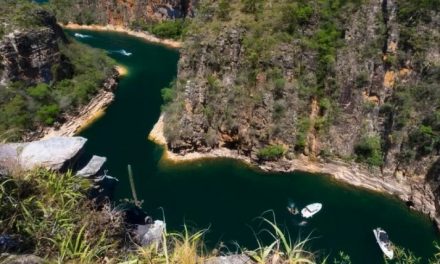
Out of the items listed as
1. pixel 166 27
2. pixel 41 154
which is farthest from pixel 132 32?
pixel 41 154

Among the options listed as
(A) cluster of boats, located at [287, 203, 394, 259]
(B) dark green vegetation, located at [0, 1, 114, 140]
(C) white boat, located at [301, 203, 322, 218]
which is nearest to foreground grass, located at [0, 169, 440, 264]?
(A) cluster of boats, located at [287, 203, 394, 259]

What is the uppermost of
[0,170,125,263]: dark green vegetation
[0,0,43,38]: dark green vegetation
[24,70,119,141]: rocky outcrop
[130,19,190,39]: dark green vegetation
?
[0,170,125,263]: dark green vegetation

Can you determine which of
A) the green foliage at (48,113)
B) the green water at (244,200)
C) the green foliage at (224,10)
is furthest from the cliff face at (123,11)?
the green water at (244,200)

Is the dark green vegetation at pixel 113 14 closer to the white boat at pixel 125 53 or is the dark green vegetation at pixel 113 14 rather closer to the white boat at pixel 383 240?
the white boat at pixel 125 53

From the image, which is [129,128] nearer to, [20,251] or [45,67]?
[45,67]

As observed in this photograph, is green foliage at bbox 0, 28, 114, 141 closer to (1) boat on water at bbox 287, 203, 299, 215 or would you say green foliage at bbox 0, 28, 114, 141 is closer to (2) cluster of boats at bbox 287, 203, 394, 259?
(1) boat on water at bbox 287, 203, 299, 215

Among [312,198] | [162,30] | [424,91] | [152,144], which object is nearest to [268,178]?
[312,198]

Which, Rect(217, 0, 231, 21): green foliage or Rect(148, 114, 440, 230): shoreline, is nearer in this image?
Rect(148, 114, 440, 230): shoreline
